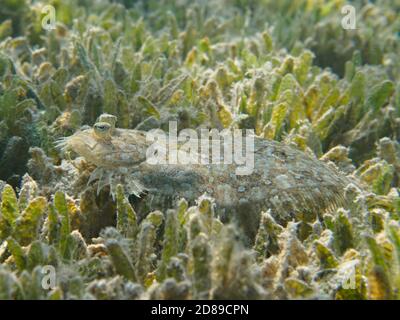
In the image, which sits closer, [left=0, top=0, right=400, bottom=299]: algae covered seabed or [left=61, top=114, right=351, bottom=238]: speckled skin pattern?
[left=0, top=0, right=400, bottom=299]: algae covered seabed

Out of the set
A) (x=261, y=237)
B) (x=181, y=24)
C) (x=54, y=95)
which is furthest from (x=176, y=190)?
(x=181, y=24)

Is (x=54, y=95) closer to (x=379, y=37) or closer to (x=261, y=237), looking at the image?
(x=261, y=237)

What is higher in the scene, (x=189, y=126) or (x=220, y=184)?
(x=189, y=126)

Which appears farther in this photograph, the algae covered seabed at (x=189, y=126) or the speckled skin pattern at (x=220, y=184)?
the speckled skin pattern at (x=220, y=184)

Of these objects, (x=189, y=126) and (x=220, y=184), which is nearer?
(x=220, y=184)
